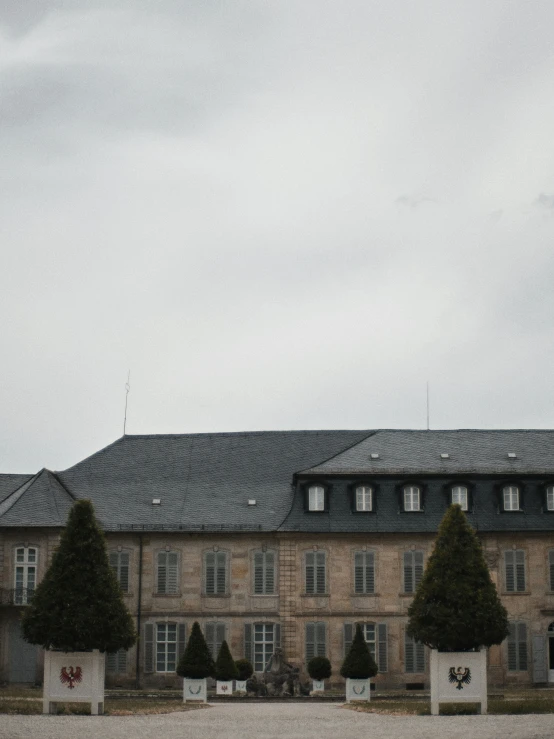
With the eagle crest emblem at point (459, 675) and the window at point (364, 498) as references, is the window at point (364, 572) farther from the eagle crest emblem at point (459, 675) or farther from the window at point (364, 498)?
the eagle crest emblem at point (459, 675)

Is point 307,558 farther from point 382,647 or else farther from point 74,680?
point 74,680

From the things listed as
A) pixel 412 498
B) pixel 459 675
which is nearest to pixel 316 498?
pixel 412 498

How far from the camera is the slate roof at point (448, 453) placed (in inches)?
2036

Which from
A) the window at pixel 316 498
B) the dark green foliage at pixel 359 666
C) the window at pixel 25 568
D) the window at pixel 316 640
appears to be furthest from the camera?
the window at pixel 316 498

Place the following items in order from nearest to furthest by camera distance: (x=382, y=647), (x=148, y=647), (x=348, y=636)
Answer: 1. (x=382, y=647)
2. (x=348, y=636)
3. (x=148, y=647)

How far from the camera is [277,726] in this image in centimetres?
2841

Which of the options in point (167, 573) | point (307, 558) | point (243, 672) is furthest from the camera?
point (167, 573)

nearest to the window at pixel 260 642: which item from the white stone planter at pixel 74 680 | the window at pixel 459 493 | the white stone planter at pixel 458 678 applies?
the window at pixel 459 493

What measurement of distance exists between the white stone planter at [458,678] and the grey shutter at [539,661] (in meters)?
17.1

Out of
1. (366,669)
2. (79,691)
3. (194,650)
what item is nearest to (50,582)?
(79,691)

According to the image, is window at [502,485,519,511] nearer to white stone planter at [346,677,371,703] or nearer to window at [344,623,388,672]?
window at [344,623,388,672]

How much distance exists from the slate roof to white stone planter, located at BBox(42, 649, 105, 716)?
18.9 metres

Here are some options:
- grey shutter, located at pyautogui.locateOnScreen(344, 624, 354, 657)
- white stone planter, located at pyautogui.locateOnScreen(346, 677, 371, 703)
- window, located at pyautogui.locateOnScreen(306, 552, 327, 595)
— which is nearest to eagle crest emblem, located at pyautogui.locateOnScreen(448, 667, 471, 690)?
white stone planter, located at pyautogui.locateOnScreen(346, 677, 371, 703)

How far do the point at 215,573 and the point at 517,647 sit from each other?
11.8 meters
